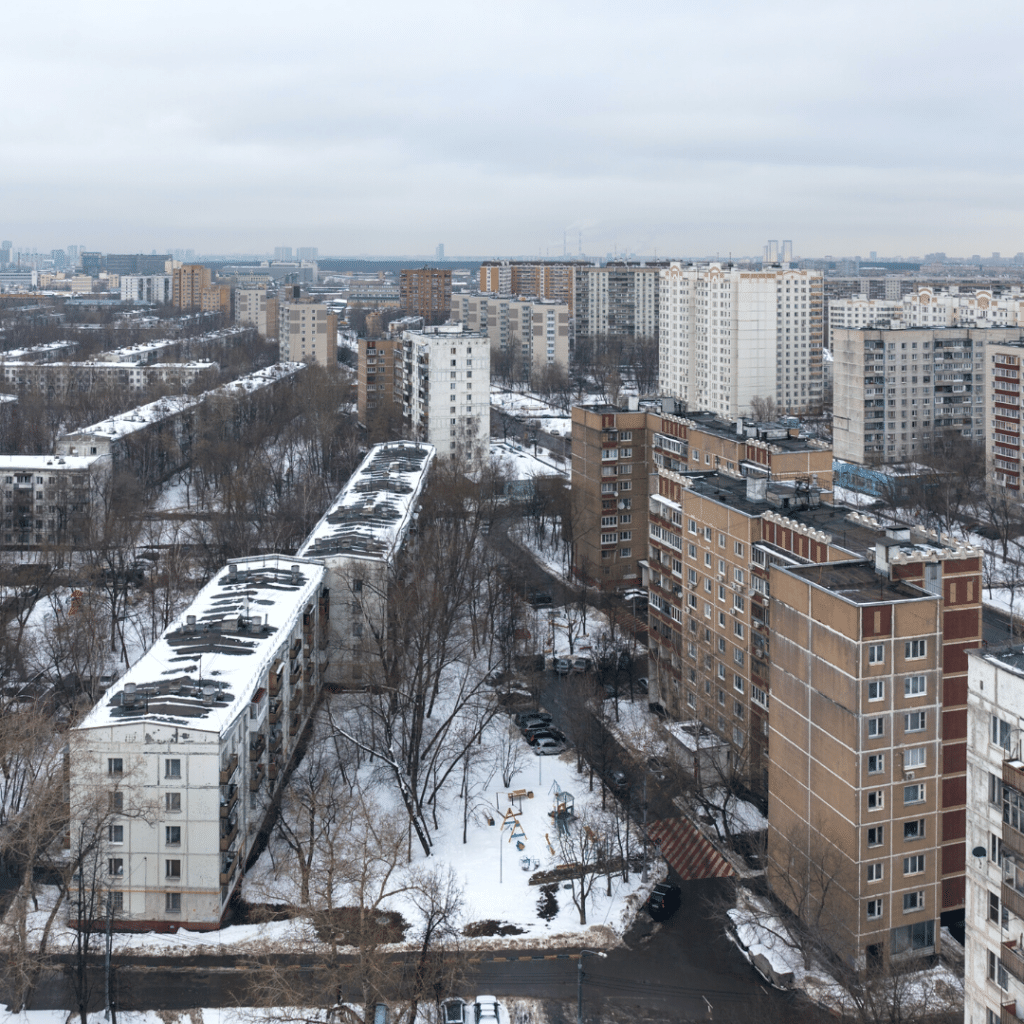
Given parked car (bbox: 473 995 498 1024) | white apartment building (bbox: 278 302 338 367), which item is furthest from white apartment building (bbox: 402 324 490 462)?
white apartment building (bbox: 278 302 338 367)

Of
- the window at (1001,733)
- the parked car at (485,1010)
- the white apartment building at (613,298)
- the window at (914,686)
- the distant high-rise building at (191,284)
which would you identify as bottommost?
the parked car at (485,1010)

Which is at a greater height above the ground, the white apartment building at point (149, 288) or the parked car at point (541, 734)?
the white apartment building at point (149, 288)

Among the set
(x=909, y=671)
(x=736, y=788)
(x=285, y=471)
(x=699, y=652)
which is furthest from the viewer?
(x=285, y=471)

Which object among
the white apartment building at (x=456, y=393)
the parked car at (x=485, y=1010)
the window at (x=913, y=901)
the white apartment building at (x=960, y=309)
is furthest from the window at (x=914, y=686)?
the white apartment building at (x=960, y=309)

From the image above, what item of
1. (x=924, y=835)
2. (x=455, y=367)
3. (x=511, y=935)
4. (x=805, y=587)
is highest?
(x=455, y=367)

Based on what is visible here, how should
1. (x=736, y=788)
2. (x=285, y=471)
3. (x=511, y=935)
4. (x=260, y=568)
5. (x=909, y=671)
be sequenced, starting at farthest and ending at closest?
(x=285, y=471) < (x=260, y=568) < (x=736, y=788) < (x=511, y=935) < (x=909, y=671)

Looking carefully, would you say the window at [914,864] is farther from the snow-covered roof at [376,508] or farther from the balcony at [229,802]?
the snow-covered roof at [376,508]

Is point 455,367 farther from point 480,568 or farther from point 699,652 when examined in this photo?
point 699,652

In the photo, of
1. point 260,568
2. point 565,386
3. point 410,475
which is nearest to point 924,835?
point 260,568
